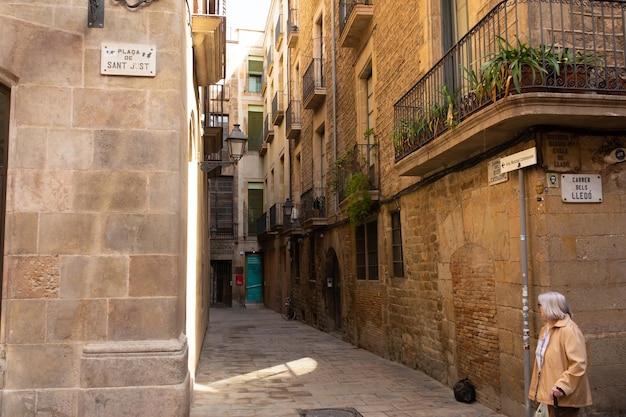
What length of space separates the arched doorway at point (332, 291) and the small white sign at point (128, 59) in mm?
10850

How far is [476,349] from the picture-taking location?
748cm

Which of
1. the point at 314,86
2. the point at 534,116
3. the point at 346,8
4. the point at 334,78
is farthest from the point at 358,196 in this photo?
the point at 534,116

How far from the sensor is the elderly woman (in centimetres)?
423

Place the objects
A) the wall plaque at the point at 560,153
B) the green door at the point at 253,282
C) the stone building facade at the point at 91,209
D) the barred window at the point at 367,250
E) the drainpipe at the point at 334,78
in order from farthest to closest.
Answer: the green door at the point at 253,282
the drainpipe at the point at 334,78
the barred window at the point at 367,250
the wall plaque at the point at 560,153
the stone building facade at the point at 91,209

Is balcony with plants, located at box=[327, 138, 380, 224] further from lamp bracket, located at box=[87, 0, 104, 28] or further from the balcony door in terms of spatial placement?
lamp bracket, located at box=[87, 0, 104, 28]

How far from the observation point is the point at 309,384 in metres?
8.69

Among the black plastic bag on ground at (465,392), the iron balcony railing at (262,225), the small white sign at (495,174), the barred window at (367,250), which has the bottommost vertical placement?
the black plastic bag on ground at (465,392)

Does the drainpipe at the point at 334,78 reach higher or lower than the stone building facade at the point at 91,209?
higher

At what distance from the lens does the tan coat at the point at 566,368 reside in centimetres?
423

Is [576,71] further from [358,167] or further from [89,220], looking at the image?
[358,167]

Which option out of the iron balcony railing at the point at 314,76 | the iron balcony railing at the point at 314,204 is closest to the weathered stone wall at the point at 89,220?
the iron balcony railing at the point at 314,204

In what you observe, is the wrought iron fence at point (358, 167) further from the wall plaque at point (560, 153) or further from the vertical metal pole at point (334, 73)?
the wall plaque at point (560, 153)

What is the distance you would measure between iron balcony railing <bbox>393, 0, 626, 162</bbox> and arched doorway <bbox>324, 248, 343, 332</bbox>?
30.5 feet

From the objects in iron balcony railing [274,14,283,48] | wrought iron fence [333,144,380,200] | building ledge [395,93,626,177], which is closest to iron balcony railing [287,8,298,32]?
iron balcony railing [274,14,283,48]
